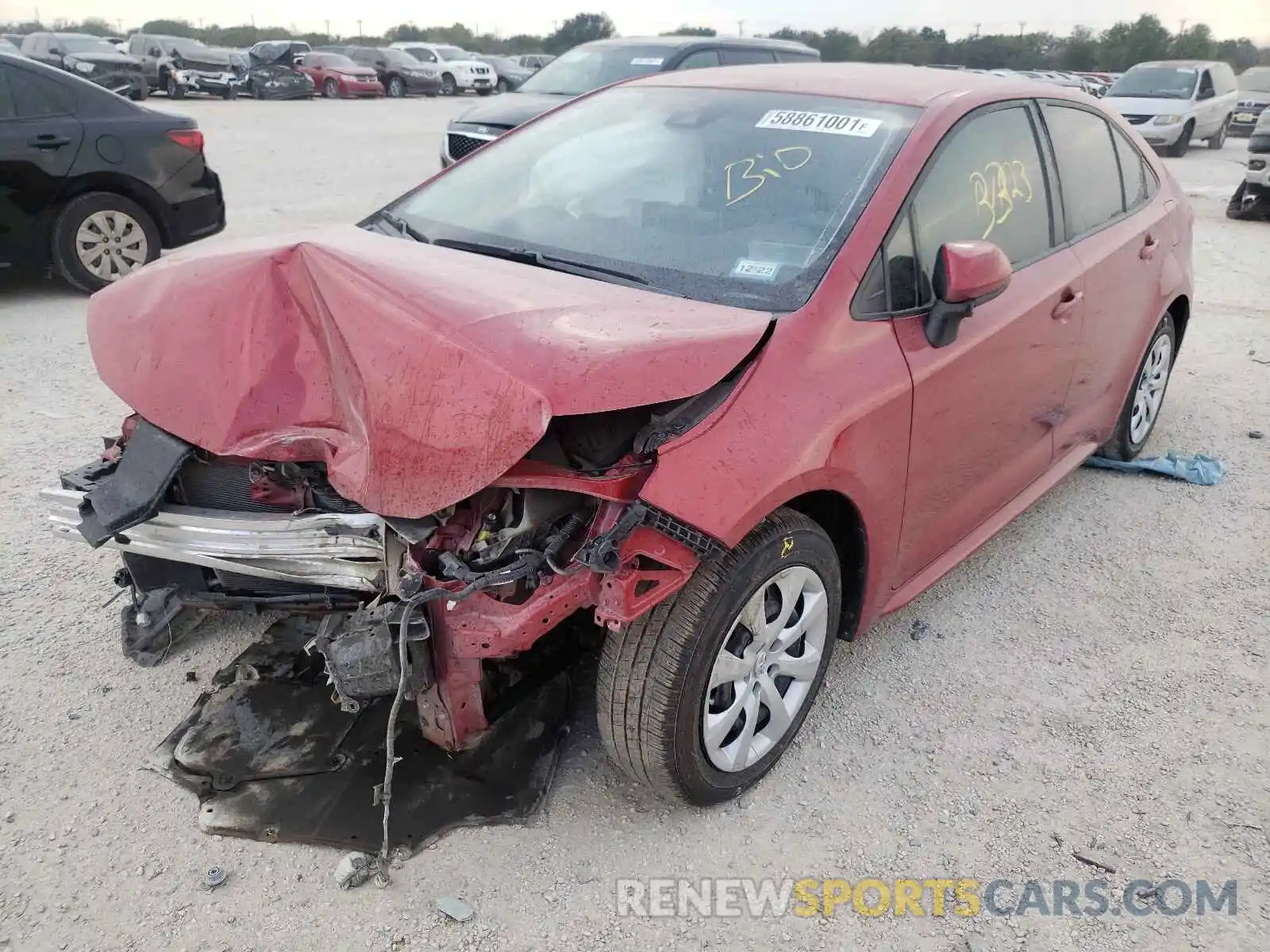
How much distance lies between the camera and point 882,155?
107 inches

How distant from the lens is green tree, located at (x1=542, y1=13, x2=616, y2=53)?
53.4 meters

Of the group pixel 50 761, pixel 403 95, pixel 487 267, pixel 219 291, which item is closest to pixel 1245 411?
pixel 487 267

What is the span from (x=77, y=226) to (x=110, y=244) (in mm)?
236

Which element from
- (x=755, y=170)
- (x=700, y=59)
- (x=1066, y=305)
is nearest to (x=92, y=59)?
(x=700, y=59)

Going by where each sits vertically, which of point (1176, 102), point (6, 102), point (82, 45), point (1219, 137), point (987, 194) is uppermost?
point (82, 45)

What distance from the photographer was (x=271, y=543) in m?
2.30

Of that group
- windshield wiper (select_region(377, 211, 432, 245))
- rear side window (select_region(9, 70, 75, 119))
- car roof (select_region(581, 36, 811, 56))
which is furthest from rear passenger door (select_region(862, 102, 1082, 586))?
car roof (select_region(581, 36, 811, 56))

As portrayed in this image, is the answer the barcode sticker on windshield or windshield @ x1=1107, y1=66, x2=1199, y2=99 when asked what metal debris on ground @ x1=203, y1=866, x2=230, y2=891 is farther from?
windshield @ x1=1107, y1=66, x2=1199, y2=99

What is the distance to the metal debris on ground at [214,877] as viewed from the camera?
2.23 meters

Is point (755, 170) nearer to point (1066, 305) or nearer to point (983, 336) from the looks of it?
point (983, 336)

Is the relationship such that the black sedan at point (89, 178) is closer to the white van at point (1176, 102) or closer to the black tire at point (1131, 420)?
the black tire at point (1131, 420)

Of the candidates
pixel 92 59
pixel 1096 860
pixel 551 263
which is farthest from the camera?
pixel 92 59

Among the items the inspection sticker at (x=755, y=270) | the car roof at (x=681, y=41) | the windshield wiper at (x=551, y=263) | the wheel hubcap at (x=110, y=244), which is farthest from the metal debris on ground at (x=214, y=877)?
the car roof at (x=681, y=41)

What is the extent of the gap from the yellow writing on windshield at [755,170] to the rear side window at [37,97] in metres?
5.54
